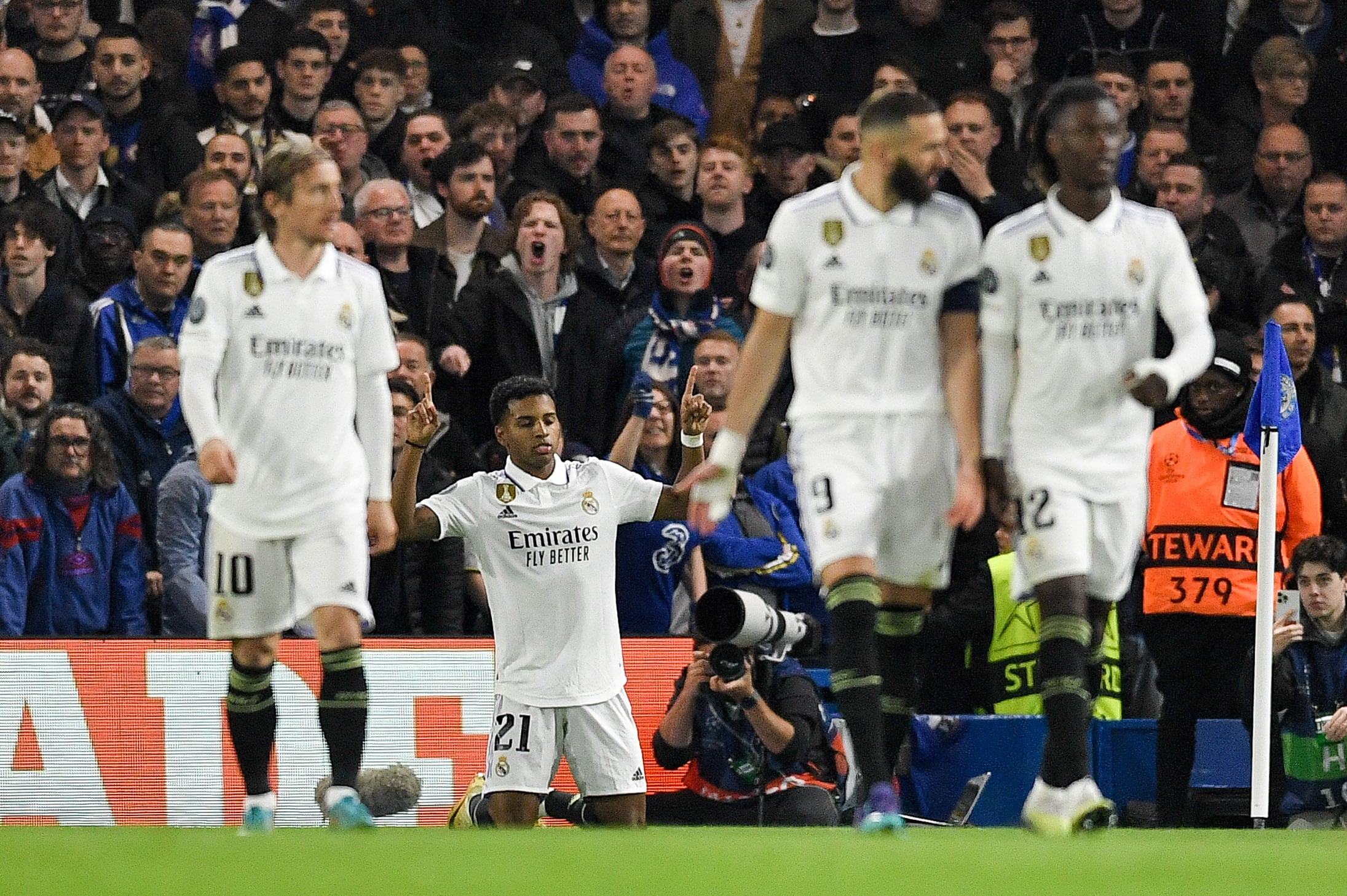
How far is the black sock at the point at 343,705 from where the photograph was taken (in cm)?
809

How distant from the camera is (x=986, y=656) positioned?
478 inches

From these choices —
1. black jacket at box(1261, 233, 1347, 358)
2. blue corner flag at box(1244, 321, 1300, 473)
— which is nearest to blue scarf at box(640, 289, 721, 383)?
blue corner flag at box(1244, 321, 1300, 473)

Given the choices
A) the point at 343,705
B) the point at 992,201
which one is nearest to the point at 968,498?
the point at 343,705

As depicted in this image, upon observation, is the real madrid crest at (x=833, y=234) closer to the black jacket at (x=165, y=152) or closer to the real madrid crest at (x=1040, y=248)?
the real madrid crest at (x=1040, y=248)

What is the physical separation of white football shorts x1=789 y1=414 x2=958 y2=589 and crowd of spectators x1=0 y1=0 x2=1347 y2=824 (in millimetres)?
2902

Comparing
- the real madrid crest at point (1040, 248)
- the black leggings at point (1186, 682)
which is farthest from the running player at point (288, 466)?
the black leggings at point (1186, 682)

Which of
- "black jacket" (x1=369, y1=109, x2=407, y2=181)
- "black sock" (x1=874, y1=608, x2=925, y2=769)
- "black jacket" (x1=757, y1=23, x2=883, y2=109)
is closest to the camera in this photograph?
"black sock" (x1=874, y1=608, x2=925, y2=769)

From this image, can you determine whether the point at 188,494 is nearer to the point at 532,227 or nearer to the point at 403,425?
the point at 403,425

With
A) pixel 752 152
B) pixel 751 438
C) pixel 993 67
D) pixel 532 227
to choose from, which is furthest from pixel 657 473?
pixel 993 67

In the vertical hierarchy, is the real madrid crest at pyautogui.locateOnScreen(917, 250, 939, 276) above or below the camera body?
above

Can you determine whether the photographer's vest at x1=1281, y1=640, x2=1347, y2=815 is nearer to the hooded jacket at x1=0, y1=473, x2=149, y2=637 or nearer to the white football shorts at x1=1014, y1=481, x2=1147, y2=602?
the white football shorts at x1=1014, y1=481, x2=1147, y2=602

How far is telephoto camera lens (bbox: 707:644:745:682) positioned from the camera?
10.3 m

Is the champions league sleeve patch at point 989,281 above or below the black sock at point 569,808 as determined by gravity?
above

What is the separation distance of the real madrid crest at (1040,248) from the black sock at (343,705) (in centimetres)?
276
